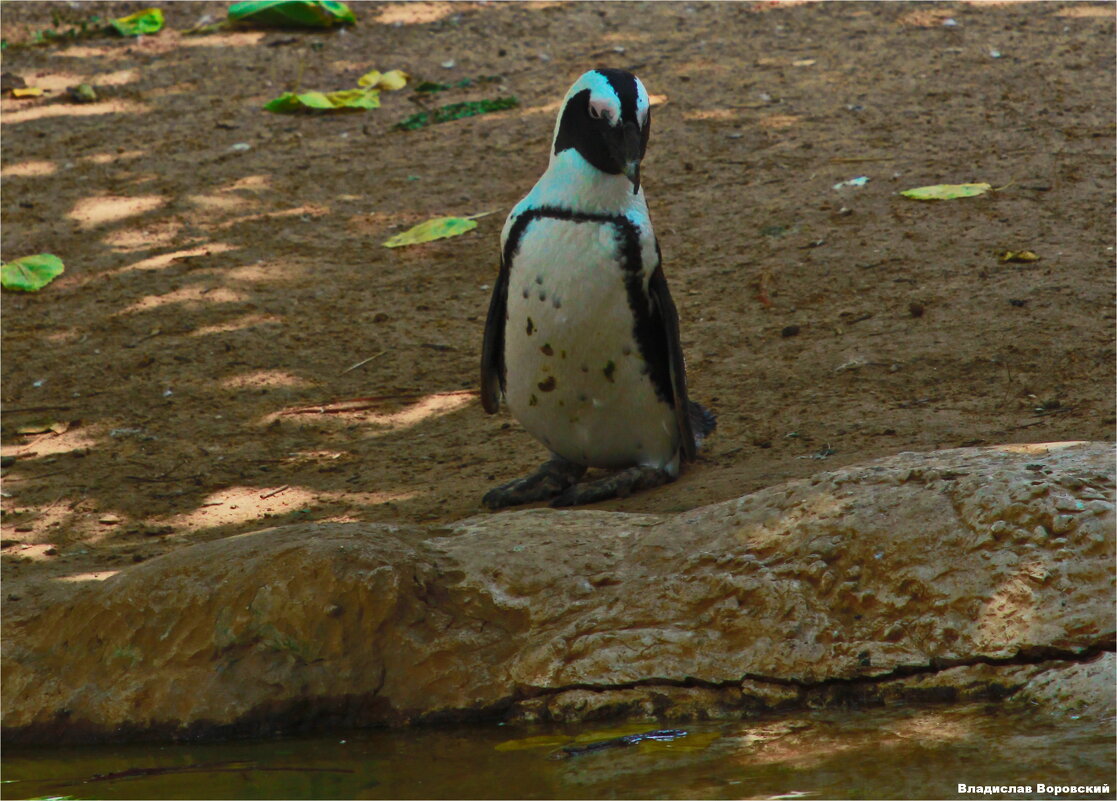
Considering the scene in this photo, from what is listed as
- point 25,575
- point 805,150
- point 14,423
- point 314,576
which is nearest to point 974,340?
point 805,150

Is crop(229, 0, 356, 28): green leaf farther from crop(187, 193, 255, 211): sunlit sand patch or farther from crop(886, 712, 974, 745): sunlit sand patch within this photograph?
crop(886, 712, 974, 745): sunlit sand patch

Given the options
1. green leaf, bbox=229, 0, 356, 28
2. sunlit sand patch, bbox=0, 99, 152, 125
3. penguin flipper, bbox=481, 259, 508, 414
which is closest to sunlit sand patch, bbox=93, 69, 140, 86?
sunlit sand patch, bbox=0, 99, 152, 125

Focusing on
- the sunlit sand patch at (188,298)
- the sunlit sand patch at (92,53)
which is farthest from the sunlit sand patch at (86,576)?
the sunlit sand patch at (92,53)

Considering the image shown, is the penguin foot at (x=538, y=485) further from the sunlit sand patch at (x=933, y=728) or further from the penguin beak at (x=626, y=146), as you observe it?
the sunlit sand patch at (x=933, y=728)

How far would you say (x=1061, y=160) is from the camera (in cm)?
675

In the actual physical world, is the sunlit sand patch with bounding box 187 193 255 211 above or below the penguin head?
below

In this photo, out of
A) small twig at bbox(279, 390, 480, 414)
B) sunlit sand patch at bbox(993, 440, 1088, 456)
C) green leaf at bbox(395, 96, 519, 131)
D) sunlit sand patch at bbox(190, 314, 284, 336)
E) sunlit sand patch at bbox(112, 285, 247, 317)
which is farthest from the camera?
green leaf at bbox(395, 96, 519, 131)

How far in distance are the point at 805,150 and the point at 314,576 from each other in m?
5.25

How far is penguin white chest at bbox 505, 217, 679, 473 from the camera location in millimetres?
3863

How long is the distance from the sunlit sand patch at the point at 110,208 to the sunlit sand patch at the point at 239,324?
1608 millimetres

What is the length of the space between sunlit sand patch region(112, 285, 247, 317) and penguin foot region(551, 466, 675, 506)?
282 cm

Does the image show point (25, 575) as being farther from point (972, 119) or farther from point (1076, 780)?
point (972, 119)

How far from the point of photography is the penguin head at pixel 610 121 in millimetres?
3721

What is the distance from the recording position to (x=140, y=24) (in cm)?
964
